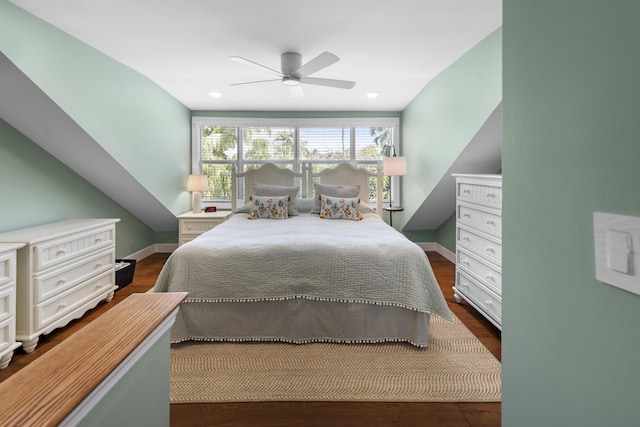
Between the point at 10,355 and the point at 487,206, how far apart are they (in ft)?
10.7

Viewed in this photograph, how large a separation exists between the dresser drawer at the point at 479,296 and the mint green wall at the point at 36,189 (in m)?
3.66

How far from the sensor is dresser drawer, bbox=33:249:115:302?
246cm

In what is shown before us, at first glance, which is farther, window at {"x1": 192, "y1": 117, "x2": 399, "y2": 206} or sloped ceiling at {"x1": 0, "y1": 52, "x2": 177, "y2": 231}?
window at {"x1": 192, "y1": 117, "x2": 399, "y2": 206}

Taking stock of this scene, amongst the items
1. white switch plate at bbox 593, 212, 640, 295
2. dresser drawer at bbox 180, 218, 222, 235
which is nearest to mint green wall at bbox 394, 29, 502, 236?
white switch plate at bbox 593, 212, 640, 295

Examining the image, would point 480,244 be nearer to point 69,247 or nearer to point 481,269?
point 481,269

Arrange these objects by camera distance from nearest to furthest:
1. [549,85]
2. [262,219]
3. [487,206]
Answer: [549,85], [487,206], [262,219]

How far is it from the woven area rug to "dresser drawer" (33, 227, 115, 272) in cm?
108

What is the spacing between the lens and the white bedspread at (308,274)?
245 cm

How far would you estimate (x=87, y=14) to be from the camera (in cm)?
248

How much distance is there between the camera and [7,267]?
2193 millimetres

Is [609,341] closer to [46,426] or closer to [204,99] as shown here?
[46,426]

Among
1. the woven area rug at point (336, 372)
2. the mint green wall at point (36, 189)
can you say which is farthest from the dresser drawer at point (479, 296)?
the mint green wall at point (36, 189)

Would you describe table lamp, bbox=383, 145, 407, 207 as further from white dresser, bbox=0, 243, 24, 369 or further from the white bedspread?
white dresser, bbox=0, 243, 24, 369

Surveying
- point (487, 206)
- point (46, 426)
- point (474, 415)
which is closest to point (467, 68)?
point (487, 206)
